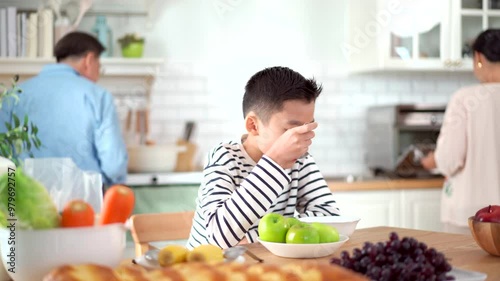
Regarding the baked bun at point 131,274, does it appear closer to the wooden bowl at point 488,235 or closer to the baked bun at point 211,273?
the baked bun at point 211,273

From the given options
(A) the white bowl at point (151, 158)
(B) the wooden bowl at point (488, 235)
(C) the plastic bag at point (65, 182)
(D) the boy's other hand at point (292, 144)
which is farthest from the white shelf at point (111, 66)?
(C) the plastic bag at point (65, 182)

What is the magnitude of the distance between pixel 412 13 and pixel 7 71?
2648 mm

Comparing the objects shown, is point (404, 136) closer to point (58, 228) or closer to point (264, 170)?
point (264, 170)

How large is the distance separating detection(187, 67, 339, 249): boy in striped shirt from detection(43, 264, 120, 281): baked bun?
1078mm

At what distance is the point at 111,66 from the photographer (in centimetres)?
476

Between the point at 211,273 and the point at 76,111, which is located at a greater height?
the point at 76,111

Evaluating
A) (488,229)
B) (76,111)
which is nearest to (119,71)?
(76,111)

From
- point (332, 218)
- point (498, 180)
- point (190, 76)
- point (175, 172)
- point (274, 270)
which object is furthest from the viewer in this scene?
point (190, 76)

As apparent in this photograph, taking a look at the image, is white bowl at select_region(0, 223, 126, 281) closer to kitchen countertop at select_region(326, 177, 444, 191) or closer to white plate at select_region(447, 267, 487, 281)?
white plate at select_region(447, 267, 487, 281)

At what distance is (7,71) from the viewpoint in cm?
464

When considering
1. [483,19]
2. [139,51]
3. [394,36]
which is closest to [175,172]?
[139,51]

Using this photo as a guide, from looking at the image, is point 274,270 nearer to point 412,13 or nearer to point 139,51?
point 139,51

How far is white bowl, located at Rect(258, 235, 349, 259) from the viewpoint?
1.72 metres

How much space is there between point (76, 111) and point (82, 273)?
299 centimetres
